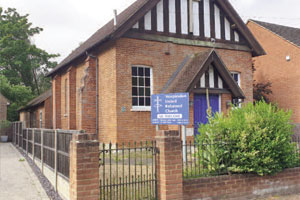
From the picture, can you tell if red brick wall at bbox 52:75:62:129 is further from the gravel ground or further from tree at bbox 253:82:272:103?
tree at bbox 253:82:272:103

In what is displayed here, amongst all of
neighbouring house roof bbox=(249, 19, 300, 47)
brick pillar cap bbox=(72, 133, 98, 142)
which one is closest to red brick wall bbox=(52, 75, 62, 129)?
neighbouring house roof bbox=(249, 19, 300, 47)

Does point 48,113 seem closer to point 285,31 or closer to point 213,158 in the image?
point 285,31

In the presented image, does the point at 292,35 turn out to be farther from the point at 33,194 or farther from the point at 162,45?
the point at 33,194

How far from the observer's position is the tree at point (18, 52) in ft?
122

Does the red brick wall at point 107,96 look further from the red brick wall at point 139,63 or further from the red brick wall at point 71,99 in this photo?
the red brick wall at point 71,99

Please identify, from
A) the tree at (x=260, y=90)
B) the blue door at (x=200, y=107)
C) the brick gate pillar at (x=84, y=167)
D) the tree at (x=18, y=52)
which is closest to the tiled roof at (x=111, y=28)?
the blue door at (x=200, y=107)

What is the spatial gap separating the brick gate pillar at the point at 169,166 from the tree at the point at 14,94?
2635 centimetres

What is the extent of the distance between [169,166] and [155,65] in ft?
27.2

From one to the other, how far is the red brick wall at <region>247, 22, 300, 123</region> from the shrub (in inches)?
545

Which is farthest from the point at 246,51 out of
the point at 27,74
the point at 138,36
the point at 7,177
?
the point at 27,74

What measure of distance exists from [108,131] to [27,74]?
104 feet

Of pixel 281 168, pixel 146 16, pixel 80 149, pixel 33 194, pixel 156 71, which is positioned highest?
pixel 146 16

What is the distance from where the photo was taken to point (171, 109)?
8.44 m

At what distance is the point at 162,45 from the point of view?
14156mm
